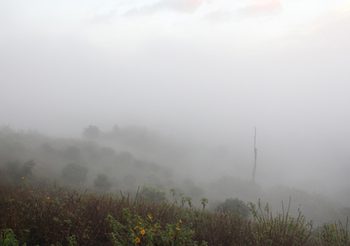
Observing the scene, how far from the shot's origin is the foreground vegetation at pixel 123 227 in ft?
15.9

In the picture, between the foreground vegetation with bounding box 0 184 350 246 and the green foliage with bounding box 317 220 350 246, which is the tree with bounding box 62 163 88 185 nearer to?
the foreground vegetation with bounding box 0 184 350 246

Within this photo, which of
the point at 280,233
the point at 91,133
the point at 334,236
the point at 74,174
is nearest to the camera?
the point at 334,236

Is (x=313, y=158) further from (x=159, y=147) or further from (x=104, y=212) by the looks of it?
(x=104, y=212)

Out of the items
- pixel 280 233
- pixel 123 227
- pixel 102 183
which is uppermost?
pixel 280 233

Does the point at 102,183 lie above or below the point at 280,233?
below

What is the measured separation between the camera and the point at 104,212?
6113mm

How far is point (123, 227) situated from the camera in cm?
495

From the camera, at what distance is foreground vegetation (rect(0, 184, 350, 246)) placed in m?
4.86

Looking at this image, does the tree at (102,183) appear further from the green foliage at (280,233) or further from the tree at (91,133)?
the tree at (91,133)

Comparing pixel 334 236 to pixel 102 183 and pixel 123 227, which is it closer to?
pixel 123 227

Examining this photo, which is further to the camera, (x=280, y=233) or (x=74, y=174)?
(x=74, y=174)

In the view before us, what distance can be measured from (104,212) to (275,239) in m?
2.98

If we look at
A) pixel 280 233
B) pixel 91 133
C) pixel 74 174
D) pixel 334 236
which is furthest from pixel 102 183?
pixel 91 133

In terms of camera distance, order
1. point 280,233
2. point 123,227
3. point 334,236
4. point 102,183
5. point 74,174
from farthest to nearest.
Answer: point 74,174
point 102,183
point 280,233
point 334,236
point 123,227
